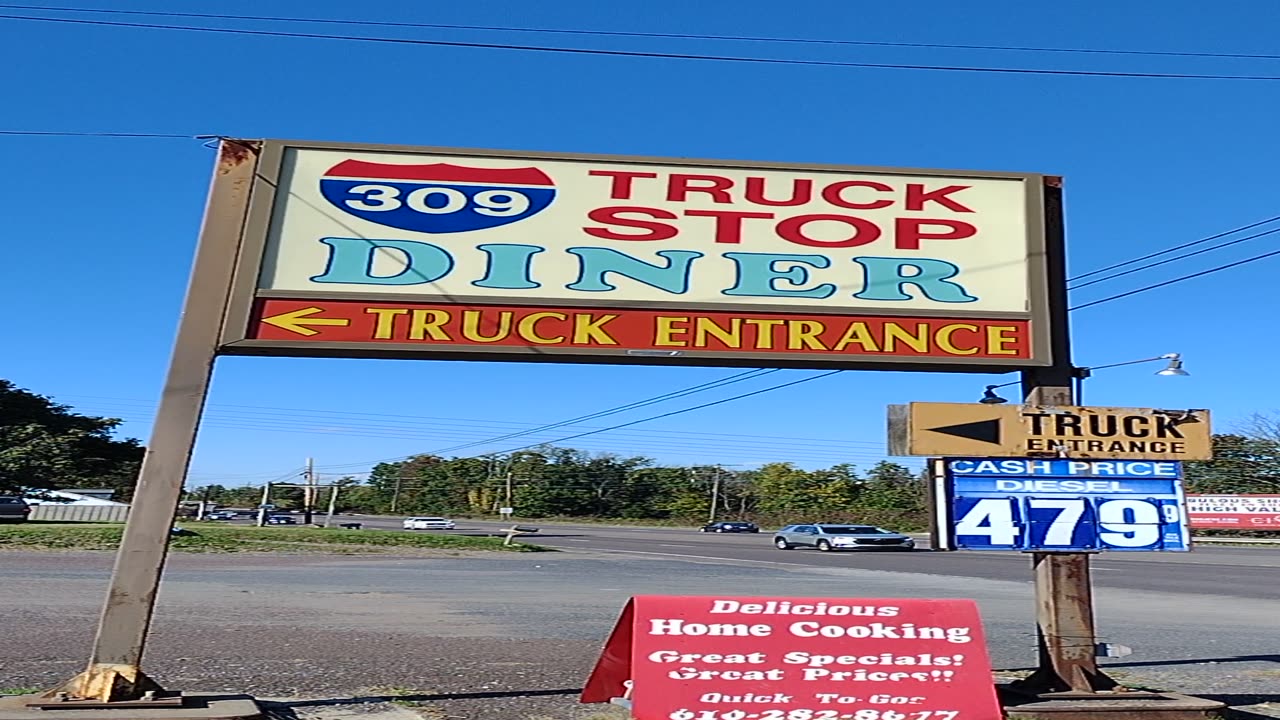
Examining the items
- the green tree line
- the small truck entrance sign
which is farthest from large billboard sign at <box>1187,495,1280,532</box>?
the small truck entrance sign

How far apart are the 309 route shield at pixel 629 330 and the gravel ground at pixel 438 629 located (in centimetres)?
239

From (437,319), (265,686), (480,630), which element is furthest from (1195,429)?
(480,630)

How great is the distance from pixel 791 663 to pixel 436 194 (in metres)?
3.87

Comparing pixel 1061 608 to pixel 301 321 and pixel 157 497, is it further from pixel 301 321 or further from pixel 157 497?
pixel 157 497

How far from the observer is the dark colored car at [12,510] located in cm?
4100

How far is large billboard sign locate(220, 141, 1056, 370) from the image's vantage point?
21.0ft

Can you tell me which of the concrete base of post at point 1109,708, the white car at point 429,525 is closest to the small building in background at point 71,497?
the white car at point 429,525

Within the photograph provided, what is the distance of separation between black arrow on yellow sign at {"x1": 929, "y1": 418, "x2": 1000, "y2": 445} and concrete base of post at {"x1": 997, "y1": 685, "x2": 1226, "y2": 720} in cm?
161

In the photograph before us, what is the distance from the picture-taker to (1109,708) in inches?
232

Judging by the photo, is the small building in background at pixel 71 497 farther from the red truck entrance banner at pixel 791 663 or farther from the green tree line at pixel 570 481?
the red truck entrance banner at pixel 791 663

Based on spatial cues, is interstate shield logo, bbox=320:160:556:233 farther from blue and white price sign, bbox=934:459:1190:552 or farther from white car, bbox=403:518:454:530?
white car, bbox=403:518:454:530

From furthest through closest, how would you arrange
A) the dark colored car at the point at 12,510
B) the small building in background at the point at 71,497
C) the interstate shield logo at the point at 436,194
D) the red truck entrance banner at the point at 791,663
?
1. the small building in background at the point at 71,497
2. the dark colored car at the point at 12,510
3. the interstate shield logo at the point at 436,194
4. the red truck entrance banner at the point at 791,663

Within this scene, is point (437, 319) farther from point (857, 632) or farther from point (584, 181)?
point (857, 632)

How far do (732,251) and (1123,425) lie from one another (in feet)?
9.23
